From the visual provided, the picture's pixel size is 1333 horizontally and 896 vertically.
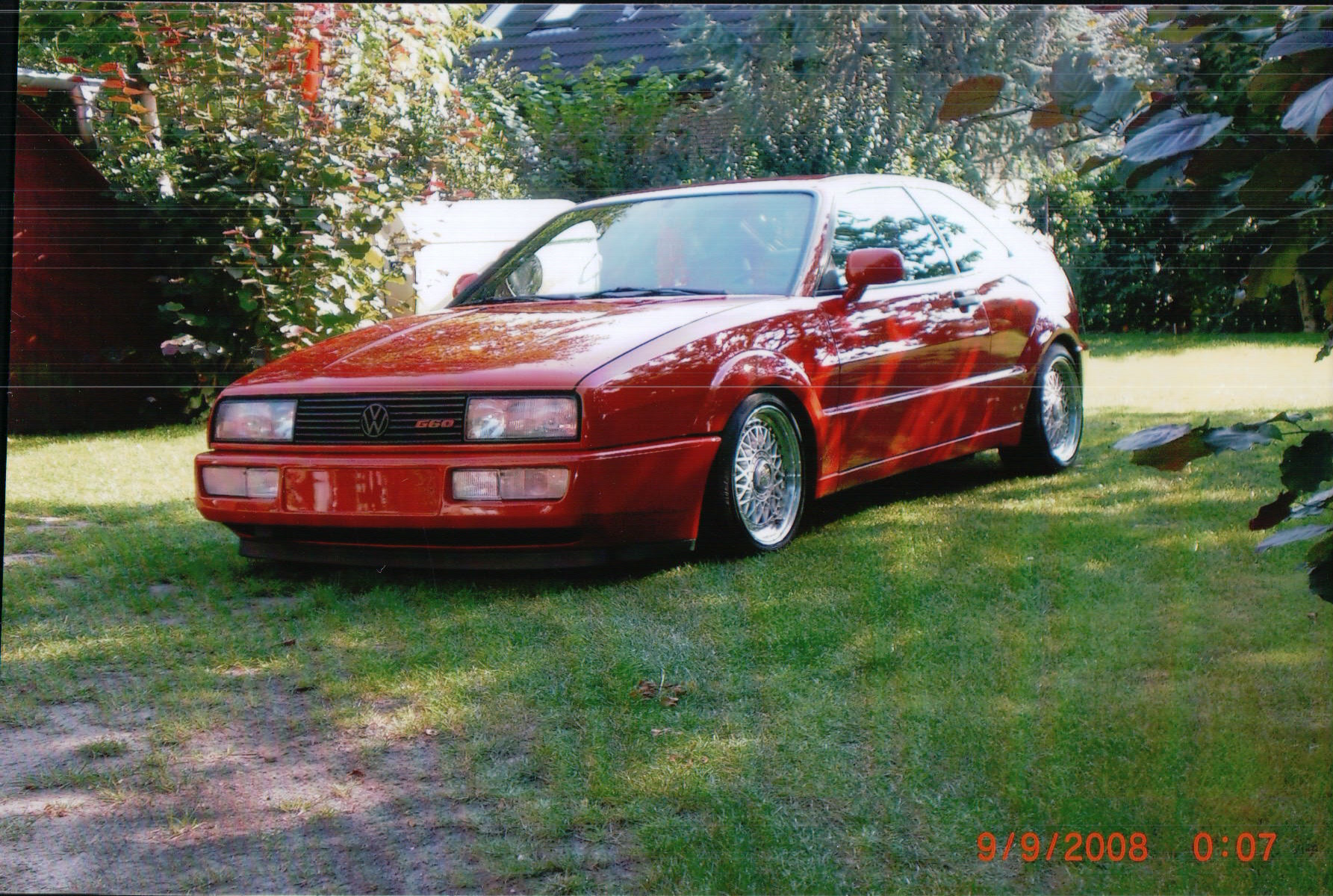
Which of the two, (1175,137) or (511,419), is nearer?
(1175,137)

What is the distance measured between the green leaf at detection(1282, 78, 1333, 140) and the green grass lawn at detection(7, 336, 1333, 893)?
782 millimetres

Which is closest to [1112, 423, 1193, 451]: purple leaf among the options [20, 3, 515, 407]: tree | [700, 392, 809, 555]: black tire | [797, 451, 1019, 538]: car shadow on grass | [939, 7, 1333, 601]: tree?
[939, 7, 1333, 601]: tree

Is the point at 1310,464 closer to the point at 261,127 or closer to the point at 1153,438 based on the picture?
the point at 1153,438

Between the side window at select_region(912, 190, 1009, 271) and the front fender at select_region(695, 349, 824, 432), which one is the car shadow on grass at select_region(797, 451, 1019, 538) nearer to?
the front fender at select_region(695, 349, 824, 432)

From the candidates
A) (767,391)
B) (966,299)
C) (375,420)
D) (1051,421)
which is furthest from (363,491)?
(1051,421)

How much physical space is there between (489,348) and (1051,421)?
2942mm

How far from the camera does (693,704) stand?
Result: 322 cm

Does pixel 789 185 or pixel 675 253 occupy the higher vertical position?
pixel 789 185

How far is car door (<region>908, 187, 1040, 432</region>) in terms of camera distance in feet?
17.9

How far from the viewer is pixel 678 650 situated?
11.9 ft

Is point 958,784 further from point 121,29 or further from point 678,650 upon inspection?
point 121,29

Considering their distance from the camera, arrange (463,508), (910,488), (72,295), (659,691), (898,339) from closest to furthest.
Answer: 1. (72,295)
2. (659,691)
3. (463,508)
4. (898,339)
5. (910,488)

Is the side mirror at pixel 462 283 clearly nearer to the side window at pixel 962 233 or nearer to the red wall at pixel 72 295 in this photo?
the red wall at pixel 72 295

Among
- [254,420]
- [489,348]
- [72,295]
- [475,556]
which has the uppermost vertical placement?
[72,295]
